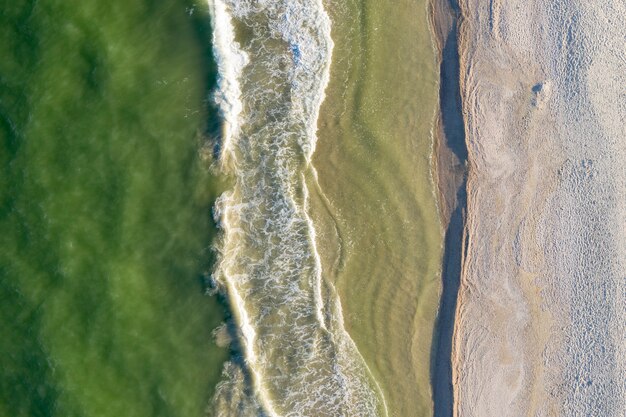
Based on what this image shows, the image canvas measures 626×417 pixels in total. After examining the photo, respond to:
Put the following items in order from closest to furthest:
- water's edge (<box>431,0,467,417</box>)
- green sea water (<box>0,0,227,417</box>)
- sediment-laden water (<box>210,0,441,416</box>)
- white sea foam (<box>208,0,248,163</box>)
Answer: green sea water (<box>0,0,227,417</box>), white sea foam (<box>208,0,248,163</box>), sediment-laden water (<box>210,0,441,416</box>), water's edge (<box>431,0,467,417</box>)

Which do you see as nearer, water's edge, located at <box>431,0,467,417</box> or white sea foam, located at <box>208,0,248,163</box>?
white sea foam, located at <box>208,0,248,163</box>

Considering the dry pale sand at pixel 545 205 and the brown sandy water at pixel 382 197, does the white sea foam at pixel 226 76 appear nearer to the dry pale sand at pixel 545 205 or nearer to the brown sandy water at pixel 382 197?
the brown sandy water at pixel 382 197

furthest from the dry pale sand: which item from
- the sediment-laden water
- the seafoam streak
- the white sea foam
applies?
the white sea foam

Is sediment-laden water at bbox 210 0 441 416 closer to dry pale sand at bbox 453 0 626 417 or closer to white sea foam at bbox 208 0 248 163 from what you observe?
white sea foam at bbox 208 0 248 163

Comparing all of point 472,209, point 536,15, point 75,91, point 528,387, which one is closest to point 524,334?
point 528,387

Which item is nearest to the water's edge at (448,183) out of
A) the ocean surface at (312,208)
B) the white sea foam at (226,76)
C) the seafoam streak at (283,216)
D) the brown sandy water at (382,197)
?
the ocean surface at (312,208)

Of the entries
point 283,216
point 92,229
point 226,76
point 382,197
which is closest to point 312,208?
point 283,216
